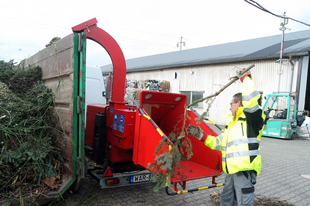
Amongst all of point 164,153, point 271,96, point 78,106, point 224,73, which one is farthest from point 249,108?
point 224,73

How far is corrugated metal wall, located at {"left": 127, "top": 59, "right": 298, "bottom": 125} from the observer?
41.9 ft

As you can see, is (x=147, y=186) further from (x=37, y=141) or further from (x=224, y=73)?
(x=224, y=73)

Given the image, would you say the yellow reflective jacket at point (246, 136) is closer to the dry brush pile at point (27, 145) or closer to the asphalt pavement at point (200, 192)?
the asphalt pavement at point (200, 192)

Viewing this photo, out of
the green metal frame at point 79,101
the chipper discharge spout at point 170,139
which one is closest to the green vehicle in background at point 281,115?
the chipper discharge spout at point 170,139

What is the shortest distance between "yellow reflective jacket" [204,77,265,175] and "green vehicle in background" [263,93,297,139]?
9576 millimetres

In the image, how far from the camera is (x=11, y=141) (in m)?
3.32

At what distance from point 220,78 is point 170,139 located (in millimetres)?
12647


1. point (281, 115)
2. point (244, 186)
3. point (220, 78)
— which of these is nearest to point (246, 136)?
point (244, 186)

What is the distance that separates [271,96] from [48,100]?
11215 mm

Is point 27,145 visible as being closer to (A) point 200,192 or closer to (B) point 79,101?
(B) point 79,101

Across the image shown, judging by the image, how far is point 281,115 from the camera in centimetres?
1154

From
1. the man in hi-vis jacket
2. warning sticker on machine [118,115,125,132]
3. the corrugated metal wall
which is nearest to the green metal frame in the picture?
warning sticker on machine [118,115,125,132]

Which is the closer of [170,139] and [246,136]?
[246,136]

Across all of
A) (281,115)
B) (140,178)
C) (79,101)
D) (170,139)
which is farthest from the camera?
(281,115)
